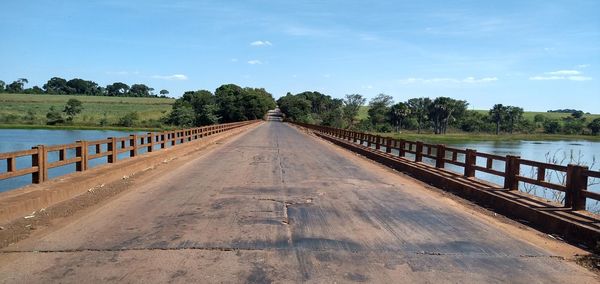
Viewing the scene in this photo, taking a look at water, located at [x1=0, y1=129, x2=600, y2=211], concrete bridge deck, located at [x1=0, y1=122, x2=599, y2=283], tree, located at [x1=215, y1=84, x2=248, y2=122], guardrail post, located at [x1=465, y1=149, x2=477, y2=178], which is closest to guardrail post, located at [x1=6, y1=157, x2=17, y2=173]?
concrete bridge deck, located at [x1=0, y1=122, x2=599, y2=283]

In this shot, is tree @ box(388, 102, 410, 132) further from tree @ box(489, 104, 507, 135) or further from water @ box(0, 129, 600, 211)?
water @ box(0, 129, 600, 211)

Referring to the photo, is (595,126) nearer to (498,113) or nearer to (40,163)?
(498,113)

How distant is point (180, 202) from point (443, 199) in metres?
5.91

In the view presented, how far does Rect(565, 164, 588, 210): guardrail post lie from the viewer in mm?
9031

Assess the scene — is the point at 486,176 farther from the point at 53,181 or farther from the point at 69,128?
the point at 69,128

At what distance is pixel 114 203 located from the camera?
9922 mm

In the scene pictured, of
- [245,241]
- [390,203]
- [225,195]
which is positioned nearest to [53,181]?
[225,195]

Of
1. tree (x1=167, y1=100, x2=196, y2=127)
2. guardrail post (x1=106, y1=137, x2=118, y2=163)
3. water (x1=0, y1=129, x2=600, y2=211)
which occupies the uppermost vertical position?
guardrail post (x1=106, y1=137, x2=118, y2=163)

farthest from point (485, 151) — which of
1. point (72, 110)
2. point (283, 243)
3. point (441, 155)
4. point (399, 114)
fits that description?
point (72, 110)

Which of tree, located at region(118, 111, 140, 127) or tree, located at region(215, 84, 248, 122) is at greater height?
tree, located at region(215, 84, 248, 122)

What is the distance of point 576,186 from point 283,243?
579cm

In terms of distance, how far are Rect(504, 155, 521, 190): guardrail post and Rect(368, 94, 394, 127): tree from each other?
4607 inches

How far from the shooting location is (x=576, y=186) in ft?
30.1

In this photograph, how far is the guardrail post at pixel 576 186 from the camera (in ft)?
29.6
